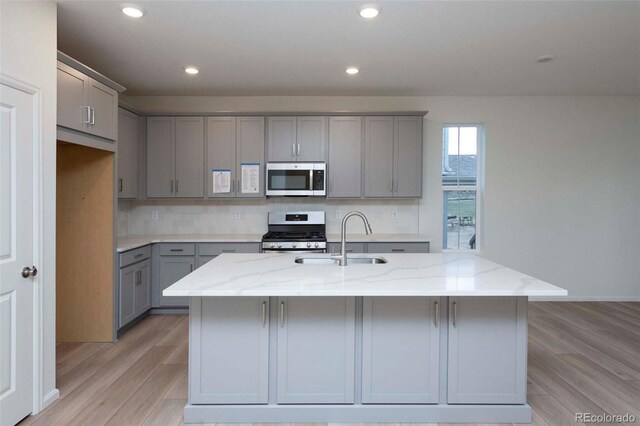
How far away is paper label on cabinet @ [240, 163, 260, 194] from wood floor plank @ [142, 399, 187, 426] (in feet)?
8.17

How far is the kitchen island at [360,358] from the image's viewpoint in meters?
2.14

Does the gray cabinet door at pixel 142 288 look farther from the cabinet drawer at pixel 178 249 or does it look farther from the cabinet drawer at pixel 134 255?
the cabinet drawer at pixel 178 249

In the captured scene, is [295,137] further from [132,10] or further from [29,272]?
[29,272]

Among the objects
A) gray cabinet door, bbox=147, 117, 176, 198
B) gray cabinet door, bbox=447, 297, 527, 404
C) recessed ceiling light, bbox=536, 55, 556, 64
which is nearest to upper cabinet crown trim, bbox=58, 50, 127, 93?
gray cabinet door, bbox=147, 117, 176, 198

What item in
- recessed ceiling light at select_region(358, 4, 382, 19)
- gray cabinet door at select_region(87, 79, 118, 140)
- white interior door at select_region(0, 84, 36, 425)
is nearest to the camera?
white interior door at select_region(0, 84, 36, 425)

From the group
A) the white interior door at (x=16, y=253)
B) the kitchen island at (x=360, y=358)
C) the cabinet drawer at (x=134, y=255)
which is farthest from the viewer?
the cabinet drawer at (x=134, y=255)

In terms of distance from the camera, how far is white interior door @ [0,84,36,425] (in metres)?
2.04

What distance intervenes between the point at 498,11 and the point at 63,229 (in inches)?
155

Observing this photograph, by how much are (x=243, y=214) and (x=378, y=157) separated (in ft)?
5.96

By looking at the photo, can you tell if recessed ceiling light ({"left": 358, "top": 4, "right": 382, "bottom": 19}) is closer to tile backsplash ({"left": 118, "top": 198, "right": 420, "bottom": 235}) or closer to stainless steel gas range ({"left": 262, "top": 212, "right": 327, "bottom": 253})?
stainless steel gas range ({"left": 262, "top": 212, "right": 327, "bottom": 253})

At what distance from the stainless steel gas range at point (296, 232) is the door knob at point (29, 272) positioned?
2.20 meters

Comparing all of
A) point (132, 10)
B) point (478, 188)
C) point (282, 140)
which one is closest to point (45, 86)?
point (132, 10)

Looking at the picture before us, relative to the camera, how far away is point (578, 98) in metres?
4.72

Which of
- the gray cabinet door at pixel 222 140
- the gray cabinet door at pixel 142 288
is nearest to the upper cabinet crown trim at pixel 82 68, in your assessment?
the gray cabinet door at pixel 222 140
